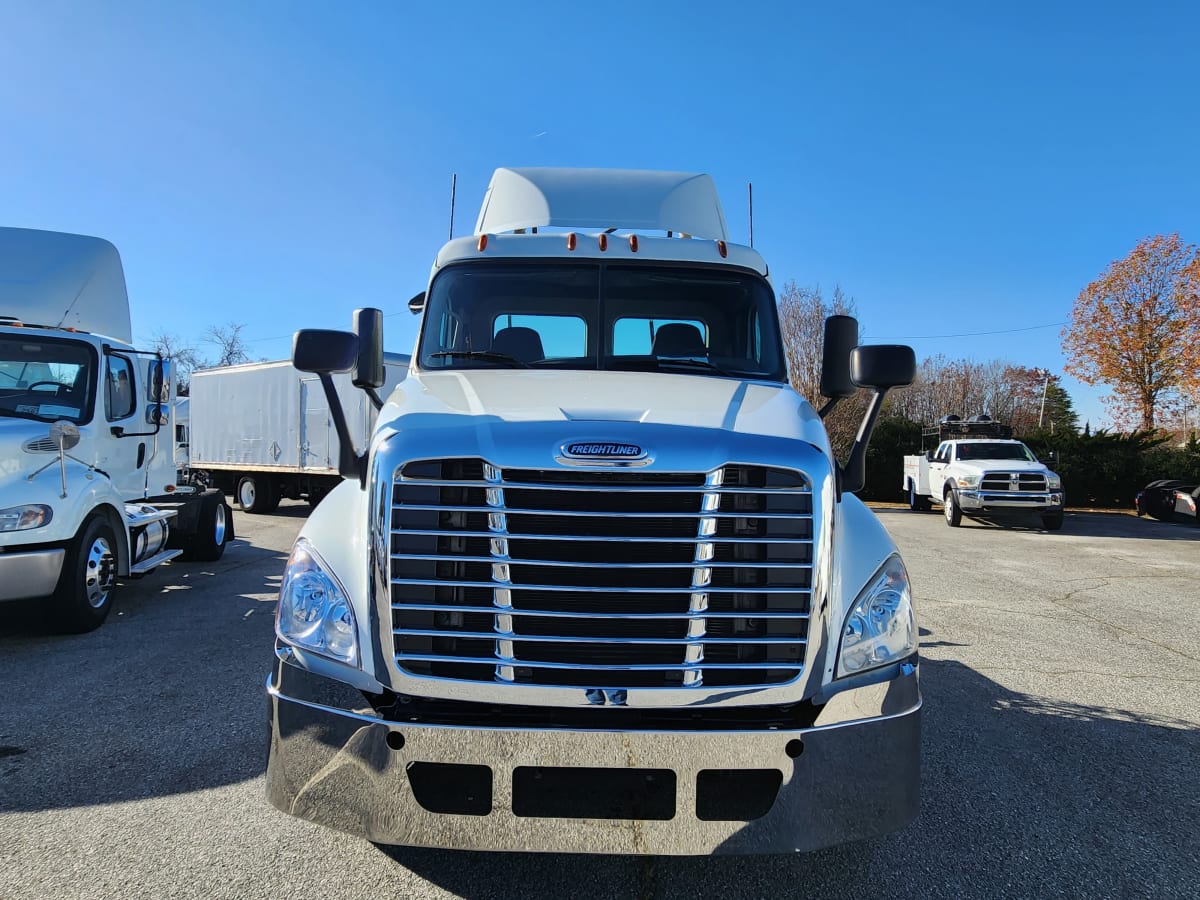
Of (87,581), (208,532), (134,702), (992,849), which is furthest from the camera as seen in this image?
(208,532)

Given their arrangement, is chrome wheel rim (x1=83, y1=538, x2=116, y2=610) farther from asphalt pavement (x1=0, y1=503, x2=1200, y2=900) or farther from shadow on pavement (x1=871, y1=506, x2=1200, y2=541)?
shadow on pavement (x1=871, y1=506, x2=1200, y2=541)

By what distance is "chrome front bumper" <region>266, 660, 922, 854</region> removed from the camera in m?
2.19

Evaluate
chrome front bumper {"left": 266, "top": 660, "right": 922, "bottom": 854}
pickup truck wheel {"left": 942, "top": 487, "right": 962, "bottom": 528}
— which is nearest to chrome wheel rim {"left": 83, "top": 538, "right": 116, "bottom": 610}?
chrome front bumper {"left": 266, "top": 660, "right": 922, "bottom": 854}

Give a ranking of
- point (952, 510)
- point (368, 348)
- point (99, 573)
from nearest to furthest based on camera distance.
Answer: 1. point (368, 348)
2. point (99, 573)
3. point (952, 510)

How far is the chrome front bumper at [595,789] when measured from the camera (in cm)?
219

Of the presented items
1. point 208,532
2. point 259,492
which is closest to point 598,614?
point 208,532

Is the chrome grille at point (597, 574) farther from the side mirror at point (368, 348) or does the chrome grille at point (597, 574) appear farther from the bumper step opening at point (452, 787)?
the side mirror at point (368, 348)

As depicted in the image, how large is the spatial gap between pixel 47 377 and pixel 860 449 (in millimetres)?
7162

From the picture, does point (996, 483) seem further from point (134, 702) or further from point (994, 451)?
point (134, 702)

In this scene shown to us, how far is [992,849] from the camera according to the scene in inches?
117

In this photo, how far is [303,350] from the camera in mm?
3295

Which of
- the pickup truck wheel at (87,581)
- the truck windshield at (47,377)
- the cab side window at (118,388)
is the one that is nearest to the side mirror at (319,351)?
the pickup truck wheel at (87,581)

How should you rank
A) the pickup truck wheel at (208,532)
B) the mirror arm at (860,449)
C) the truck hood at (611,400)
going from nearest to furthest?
the truck hood at (611,400)
the mirror arm at (860,449)
the pickup truck wheel at (208,532)

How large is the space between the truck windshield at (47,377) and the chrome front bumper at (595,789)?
607 centimetres
